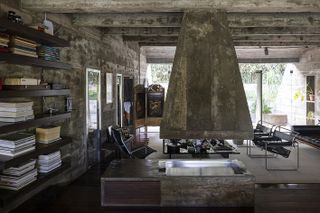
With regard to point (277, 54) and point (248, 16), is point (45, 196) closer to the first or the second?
point (248, 16)

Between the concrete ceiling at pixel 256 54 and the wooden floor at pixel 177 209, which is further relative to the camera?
the concrete ceiling at pixel 256 54

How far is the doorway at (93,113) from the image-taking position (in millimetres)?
5895

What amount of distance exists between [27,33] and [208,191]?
2.53m

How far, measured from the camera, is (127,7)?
3.72 meters

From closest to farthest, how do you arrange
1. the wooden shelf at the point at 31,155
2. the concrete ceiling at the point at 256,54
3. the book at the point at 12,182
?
1. the wooden shelf at the point at 31,155
2. the book at the point at 12,182
3. the concrete ceiling at the point at 256,54

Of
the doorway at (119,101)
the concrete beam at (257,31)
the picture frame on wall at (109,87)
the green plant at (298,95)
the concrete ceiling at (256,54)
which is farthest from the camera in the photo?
the concrete ceiling at (256,54)

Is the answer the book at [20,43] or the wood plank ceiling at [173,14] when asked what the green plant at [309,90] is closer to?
the wood plank ceiling at [173,14]

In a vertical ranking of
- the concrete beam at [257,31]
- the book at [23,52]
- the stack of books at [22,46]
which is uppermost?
the concrete beam at [257,31]

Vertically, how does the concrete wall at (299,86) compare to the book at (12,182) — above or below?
above

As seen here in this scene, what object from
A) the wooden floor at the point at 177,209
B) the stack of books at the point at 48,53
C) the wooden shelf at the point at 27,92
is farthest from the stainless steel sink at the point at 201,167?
the stack of books at the point at 48,53

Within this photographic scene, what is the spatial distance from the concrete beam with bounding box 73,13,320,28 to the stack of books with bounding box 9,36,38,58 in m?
1.76

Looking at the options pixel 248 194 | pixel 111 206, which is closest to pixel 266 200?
pixel 248 194

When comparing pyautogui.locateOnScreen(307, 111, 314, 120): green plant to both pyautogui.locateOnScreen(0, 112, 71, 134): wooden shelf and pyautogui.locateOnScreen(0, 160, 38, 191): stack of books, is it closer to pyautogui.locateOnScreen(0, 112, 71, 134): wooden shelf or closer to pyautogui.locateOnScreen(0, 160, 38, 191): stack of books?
pyautogui.locateOnScreen(0, 112, 71, 134): wooden shelf

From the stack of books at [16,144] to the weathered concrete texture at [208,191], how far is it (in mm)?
1466
